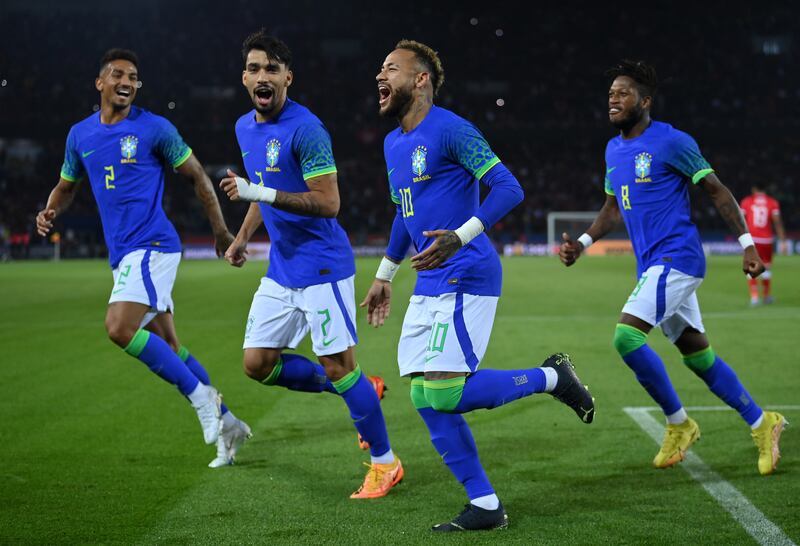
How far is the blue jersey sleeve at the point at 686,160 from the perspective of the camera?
5617mm

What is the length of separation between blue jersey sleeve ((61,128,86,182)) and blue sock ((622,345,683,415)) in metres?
3.74

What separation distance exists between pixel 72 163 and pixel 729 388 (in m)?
4.45

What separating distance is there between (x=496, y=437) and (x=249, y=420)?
1947mm

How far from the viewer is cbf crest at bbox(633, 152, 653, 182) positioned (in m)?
5.74

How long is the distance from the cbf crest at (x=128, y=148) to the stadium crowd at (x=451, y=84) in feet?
138

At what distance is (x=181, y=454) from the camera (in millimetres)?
5906

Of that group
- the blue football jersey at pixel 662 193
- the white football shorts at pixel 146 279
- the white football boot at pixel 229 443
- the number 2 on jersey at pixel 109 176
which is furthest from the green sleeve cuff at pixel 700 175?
the number 2 on jersey at pixel 109 176

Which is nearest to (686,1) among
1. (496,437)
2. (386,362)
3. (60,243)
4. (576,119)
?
(576,119)

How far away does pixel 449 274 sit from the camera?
4.39 meters

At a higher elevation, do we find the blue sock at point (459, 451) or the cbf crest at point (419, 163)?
the cbf crest at point (419, 163)

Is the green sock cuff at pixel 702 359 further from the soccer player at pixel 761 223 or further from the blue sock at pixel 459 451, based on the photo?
the soccer player at pixel 761 223

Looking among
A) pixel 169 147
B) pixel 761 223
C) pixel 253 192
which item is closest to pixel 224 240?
pixel 169 147

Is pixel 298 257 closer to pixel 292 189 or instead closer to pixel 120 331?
pixel 292 189

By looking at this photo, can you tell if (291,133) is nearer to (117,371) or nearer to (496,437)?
(496,437)
